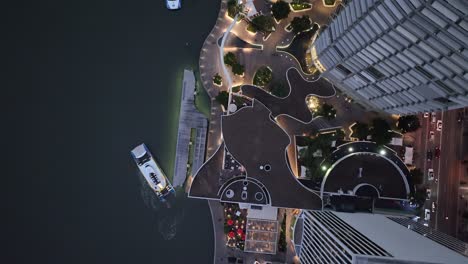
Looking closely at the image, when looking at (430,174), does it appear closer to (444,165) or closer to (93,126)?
(444,165)

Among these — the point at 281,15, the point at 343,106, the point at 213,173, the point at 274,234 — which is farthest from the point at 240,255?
the point at 281,15

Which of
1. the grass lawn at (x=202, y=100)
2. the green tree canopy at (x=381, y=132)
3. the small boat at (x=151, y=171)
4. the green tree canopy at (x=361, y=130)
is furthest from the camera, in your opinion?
the grass lawn at (x=202, y=100)

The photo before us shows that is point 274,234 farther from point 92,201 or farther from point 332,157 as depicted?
point 92,201

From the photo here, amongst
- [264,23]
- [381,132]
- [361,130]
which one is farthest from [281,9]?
[381,132]

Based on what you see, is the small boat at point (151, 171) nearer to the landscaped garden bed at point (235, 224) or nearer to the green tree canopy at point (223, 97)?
the landscaped garden bed at point (235, 224)

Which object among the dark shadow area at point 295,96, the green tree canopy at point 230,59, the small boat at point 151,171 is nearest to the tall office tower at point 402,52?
the dark shadow area at point 295,96

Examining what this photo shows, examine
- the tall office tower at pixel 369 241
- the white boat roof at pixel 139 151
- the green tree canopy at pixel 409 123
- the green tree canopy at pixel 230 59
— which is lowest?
the tall office tower at pixel 369 241
